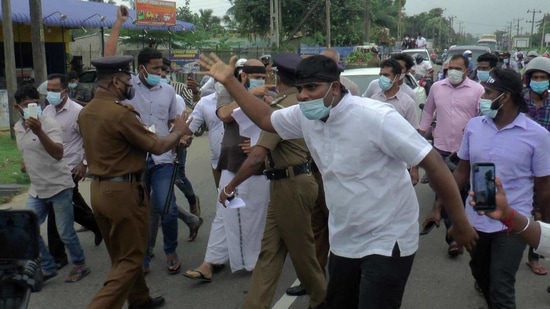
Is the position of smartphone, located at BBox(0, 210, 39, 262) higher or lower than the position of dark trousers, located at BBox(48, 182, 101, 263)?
higher

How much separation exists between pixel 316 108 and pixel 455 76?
385 cm

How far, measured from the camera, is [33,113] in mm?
4922

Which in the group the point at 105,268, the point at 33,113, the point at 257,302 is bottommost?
the point at 105,268

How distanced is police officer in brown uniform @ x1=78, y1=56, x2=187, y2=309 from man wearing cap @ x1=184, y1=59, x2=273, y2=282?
0.93m

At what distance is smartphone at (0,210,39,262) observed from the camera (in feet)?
8.29

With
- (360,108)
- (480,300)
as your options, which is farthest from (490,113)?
(480,300)

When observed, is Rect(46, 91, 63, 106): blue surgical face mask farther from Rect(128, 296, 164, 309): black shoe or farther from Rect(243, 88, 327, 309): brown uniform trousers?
Rect(243, 88, 327, 309): brown uniform trousers

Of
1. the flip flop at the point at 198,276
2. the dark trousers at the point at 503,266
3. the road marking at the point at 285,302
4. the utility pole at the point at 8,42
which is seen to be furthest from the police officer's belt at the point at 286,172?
the utility pole at the point at 8,42

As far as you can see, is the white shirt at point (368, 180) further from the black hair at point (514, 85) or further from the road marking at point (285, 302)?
the road marking at point (285, 302)

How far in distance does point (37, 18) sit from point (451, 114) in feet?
32.1

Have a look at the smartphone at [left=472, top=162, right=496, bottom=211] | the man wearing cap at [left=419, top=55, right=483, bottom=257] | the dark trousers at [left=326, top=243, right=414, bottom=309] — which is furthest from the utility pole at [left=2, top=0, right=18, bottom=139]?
the smartphone at [left=472, top=162, right=496, bottom=211]

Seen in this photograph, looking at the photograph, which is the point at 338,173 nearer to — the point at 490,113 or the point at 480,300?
the point at 490,113

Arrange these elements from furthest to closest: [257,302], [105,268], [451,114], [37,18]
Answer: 1. [37,18]
2. [451,114]
3. [105,268]
4. [257,302]

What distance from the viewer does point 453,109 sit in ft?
21.4
